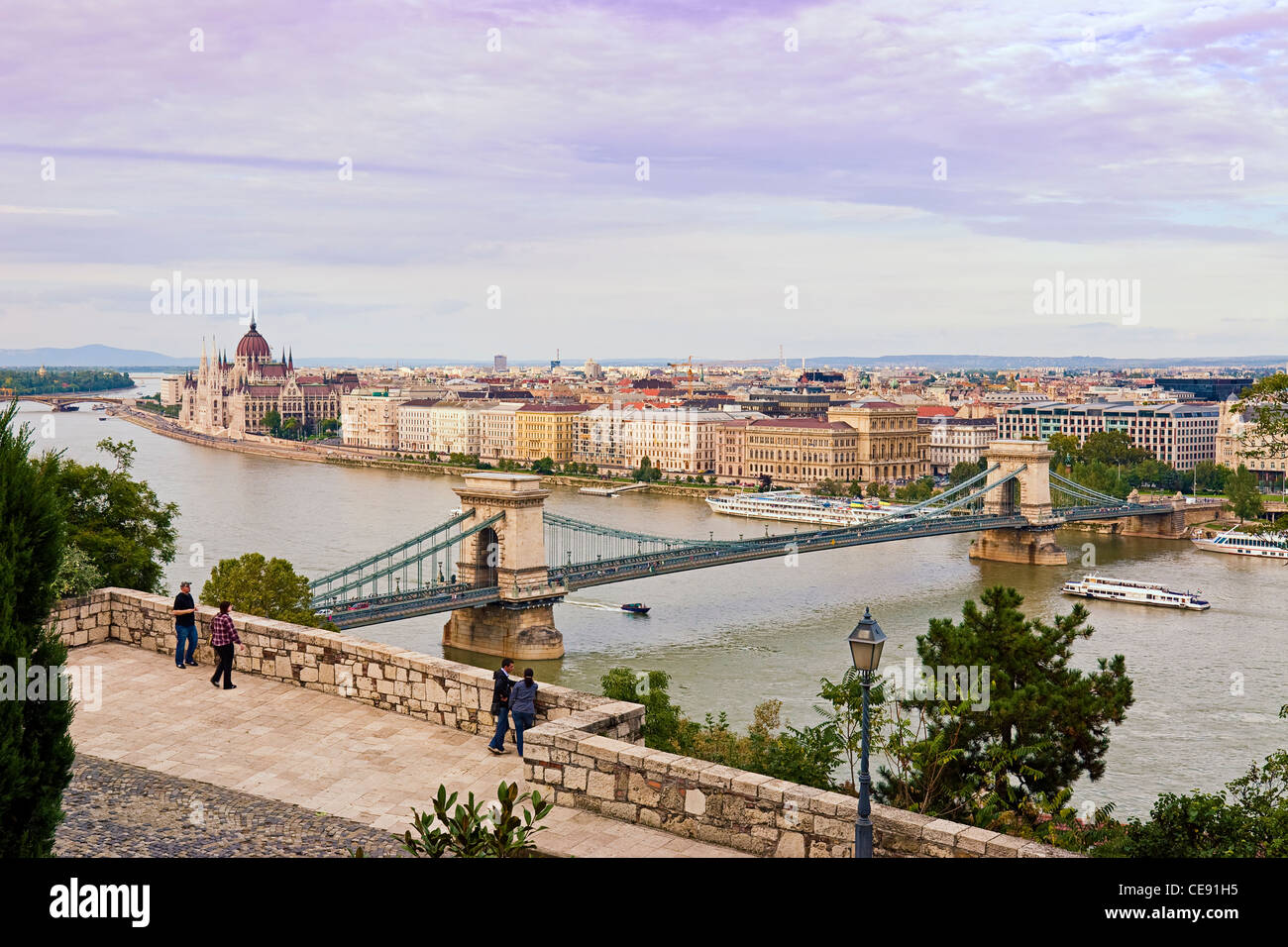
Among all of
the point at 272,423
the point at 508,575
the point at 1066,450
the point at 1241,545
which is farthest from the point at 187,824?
the point at 272,423

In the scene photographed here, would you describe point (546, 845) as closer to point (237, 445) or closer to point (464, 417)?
point (464, 417)

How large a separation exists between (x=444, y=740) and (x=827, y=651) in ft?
57.6

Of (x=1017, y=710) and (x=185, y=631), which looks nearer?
(x=185, y=631)

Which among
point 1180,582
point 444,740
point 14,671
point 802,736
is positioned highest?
point 14,671

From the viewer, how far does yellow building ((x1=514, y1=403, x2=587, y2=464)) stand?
72188 mm

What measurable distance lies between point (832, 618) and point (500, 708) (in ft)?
69.5

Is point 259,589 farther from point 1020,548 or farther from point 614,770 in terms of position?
point 1020,548

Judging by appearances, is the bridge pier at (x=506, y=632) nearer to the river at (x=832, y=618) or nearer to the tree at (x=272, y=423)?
the river at (x=832, y=618)

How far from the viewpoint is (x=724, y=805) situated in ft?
14.3

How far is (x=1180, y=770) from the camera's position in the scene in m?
15.4

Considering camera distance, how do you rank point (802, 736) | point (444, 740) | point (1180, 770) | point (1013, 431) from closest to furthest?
point (444, 740) → point (802, 736) → point (1180, 770) → point (1013, 431)

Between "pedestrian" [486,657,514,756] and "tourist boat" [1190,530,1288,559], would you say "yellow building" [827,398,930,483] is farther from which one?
"pedestrian" [486,657,514,756]

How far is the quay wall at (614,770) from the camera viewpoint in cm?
415
